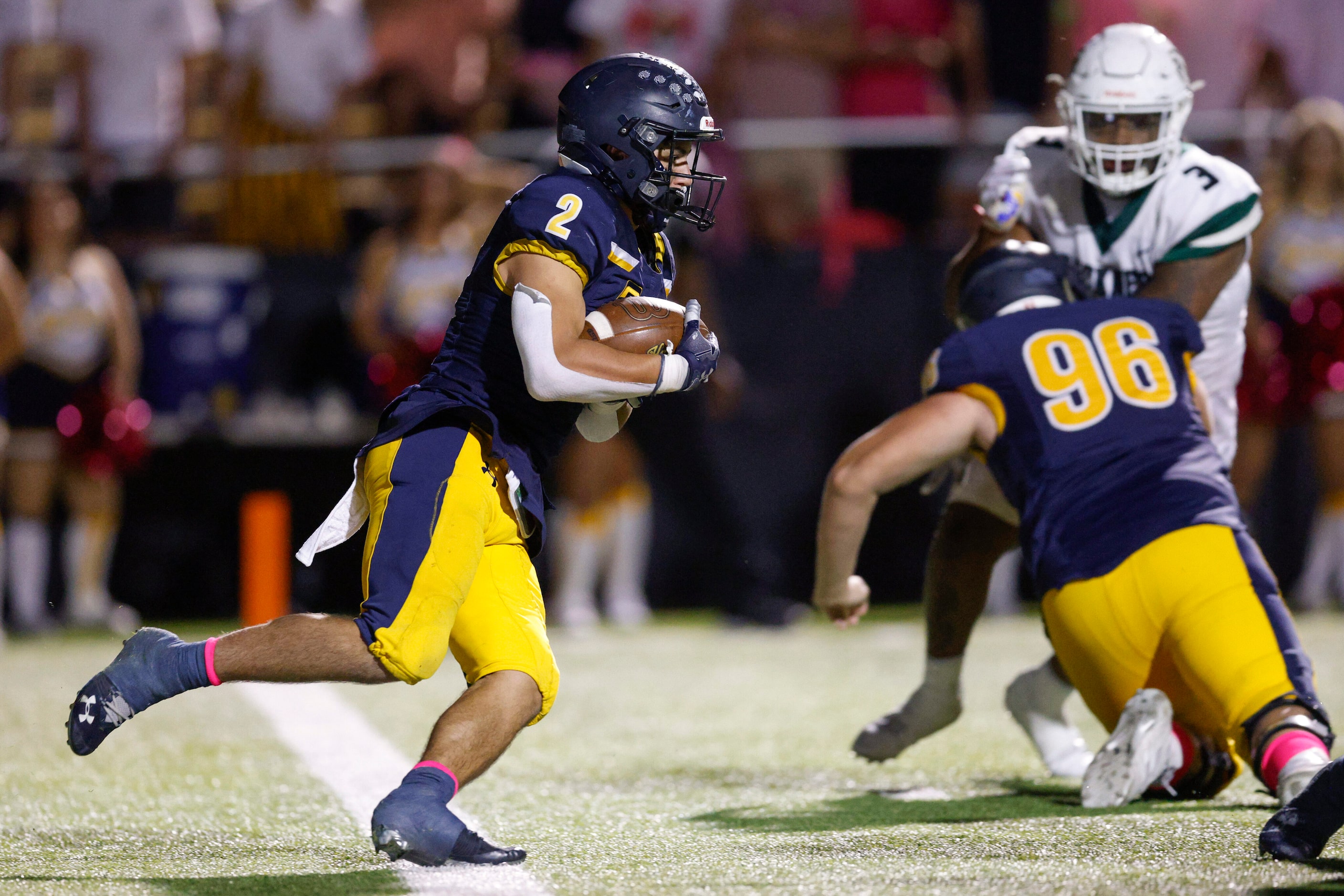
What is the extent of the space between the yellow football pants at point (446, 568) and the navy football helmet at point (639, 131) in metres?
0.57

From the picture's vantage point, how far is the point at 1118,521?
3.32 m

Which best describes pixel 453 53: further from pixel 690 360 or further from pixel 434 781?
pixel 434 781

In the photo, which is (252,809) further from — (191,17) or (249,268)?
(191,17)

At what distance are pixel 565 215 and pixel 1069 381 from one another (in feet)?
3.56

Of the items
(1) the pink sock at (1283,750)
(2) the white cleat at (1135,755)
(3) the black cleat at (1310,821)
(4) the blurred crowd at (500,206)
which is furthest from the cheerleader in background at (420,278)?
(3) the black cleat at (1310,821)

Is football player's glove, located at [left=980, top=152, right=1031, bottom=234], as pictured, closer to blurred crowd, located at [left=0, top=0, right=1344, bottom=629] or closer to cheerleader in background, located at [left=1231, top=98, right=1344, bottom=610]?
blurred crowd, located at [left=0, top=0, right=1344, bottom=629]

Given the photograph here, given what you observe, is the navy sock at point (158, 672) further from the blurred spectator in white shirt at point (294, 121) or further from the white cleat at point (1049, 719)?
the blurred spectator in white shirt at point (294, 121)

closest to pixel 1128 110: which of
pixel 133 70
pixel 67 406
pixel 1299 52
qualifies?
pixel 1299 52

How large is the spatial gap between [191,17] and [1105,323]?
599 cm

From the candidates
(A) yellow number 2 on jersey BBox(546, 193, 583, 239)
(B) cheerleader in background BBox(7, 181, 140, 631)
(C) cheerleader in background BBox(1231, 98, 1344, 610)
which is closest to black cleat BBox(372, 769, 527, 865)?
(A) yellow number 2 on jersey BBox(546, 193, 583, 239)

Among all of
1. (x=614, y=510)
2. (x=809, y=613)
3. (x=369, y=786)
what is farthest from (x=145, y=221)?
(x=369, y=786)

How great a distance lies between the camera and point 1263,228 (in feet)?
24.7

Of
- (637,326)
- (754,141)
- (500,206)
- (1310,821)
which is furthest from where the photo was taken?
(754,141)

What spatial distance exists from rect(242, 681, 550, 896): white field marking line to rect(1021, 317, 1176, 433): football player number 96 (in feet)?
4.66
